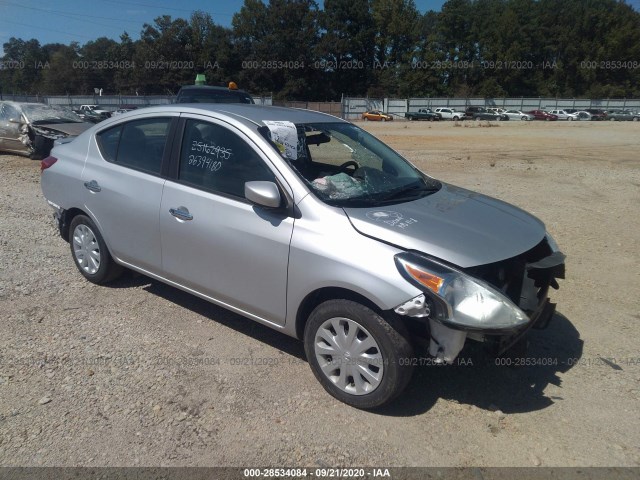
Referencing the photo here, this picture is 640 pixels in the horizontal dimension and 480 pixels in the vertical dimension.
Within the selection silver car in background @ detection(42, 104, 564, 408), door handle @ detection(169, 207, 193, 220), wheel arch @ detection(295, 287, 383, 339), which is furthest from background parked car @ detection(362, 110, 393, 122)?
wheel arch @ detection(295, 287, 383, 339)

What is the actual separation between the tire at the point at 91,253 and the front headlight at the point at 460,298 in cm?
301

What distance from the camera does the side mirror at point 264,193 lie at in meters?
3.29

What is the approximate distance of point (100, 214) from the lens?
452cm

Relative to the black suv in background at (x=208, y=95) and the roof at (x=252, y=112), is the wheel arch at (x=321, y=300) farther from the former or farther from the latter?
the black suv in background at (x=208, y=95)

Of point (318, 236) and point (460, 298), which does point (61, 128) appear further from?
point (460, 298)

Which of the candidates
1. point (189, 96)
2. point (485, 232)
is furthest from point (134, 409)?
point (189, 96)

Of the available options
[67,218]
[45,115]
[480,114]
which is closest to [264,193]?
[67,218]

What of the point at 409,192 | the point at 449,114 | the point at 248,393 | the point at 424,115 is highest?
the point at 449,114

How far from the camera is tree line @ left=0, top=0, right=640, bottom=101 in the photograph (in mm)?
73562

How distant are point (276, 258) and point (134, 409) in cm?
128

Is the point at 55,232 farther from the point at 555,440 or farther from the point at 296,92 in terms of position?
the point at 296,92

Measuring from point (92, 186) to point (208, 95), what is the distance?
7.32 meters

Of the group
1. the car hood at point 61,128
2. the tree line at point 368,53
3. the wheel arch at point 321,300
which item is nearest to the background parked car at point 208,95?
the car hood at point 61,128

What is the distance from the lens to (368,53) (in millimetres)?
88688
